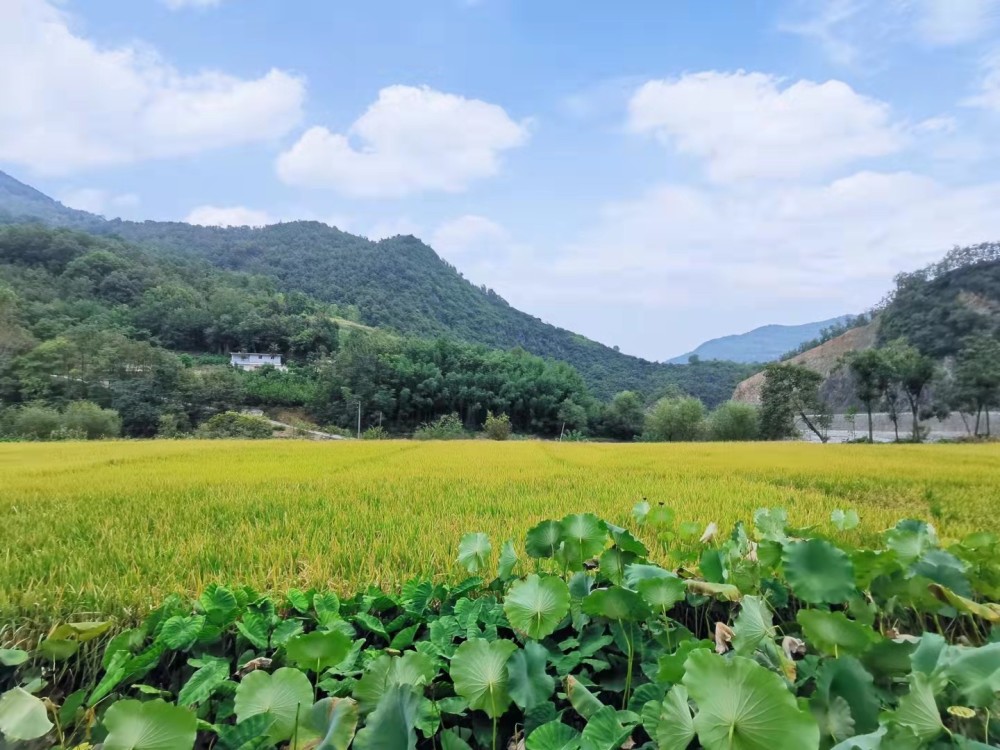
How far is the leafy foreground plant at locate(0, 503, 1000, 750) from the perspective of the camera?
2.36ft

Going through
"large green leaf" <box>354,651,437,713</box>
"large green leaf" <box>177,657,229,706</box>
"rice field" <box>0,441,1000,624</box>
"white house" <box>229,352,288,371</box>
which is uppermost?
"white house" <box>229,352,288,371</box>

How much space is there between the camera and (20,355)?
36.4 m

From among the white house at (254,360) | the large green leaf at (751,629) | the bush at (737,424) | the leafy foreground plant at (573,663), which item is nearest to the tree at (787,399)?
the bush at (737,424)

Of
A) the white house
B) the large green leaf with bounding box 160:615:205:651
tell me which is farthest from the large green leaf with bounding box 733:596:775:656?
the white house

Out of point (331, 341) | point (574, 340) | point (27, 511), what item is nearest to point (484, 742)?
point (27, 511)

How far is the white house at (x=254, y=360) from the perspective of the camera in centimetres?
5697

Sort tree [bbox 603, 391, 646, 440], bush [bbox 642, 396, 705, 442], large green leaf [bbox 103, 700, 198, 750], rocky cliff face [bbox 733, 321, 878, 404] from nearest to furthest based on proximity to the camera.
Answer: large green leaf [bbox 103, 700, 198, 750] < bush [bbox 642, 396, 705, 442] < tree [bbox 603, 391, 646, 440] < rocky cliff face [bbox 733, 321, 878, 404]

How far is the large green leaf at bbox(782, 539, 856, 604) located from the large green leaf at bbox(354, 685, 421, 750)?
33.1 inches

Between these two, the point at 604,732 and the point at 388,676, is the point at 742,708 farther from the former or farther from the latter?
the point at 388,676

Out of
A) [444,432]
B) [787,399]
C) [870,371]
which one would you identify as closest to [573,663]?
[444,432]

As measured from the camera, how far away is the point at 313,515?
2.87m

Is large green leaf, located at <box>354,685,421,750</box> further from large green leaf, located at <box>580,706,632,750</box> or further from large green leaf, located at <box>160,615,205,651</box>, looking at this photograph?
large green leaf, located at <box>160,615,205,651</box>

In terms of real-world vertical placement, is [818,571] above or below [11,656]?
above

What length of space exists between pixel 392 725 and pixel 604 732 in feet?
1.08
